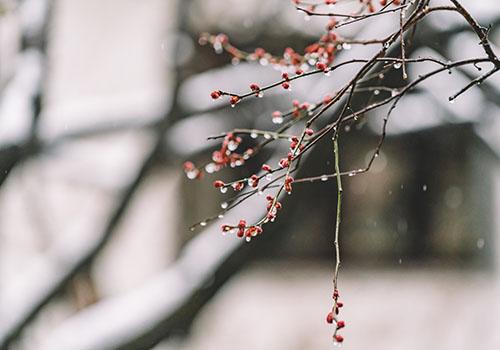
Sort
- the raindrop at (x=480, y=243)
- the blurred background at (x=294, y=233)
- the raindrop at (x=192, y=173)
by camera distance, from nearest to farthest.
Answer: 1. the raindrop at (x=192, y=173)
2. the blurred background at (x=294, y=233)
3. the raindrop at (x=480, y=243)

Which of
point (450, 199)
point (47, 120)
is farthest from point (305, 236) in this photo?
point (47, 120)

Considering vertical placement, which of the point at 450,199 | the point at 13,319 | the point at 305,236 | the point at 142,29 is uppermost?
the point at 13,319

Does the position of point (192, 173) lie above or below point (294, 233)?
above

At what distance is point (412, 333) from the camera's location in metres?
6.13

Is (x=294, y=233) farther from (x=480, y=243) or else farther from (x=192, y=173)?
(x=192, y=173)

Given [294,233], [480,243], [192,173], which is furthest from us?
[480,243]

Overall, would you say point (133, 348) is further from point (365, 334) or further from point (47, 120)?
point (365, 334)

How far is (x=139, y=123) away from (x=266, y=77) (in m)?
0.60

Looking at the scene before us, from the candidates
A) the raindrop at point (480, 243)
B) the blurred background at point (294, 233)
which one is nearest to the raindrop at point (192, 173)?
the blurred background at point (294, 233)

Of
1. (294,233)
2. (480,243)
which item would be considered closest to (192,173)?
(294,233)

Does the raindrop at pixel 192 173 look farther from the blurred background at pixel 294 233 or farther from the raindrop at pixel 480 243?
the raindrop at pixel 480 243

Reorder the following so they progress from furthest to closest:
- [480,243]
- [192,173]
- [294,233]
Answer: [480,243] → [294,233] → [192,173]

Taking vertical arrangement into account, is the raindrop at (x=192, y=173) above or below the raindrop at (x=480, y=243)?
above

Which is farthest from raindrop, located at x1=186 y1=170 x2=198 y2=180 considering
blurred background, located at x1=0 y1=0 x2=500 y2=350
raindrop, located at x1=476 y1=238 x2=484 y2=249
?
raindrop, located at x1=476 y1=238 x2=484 y2=249
